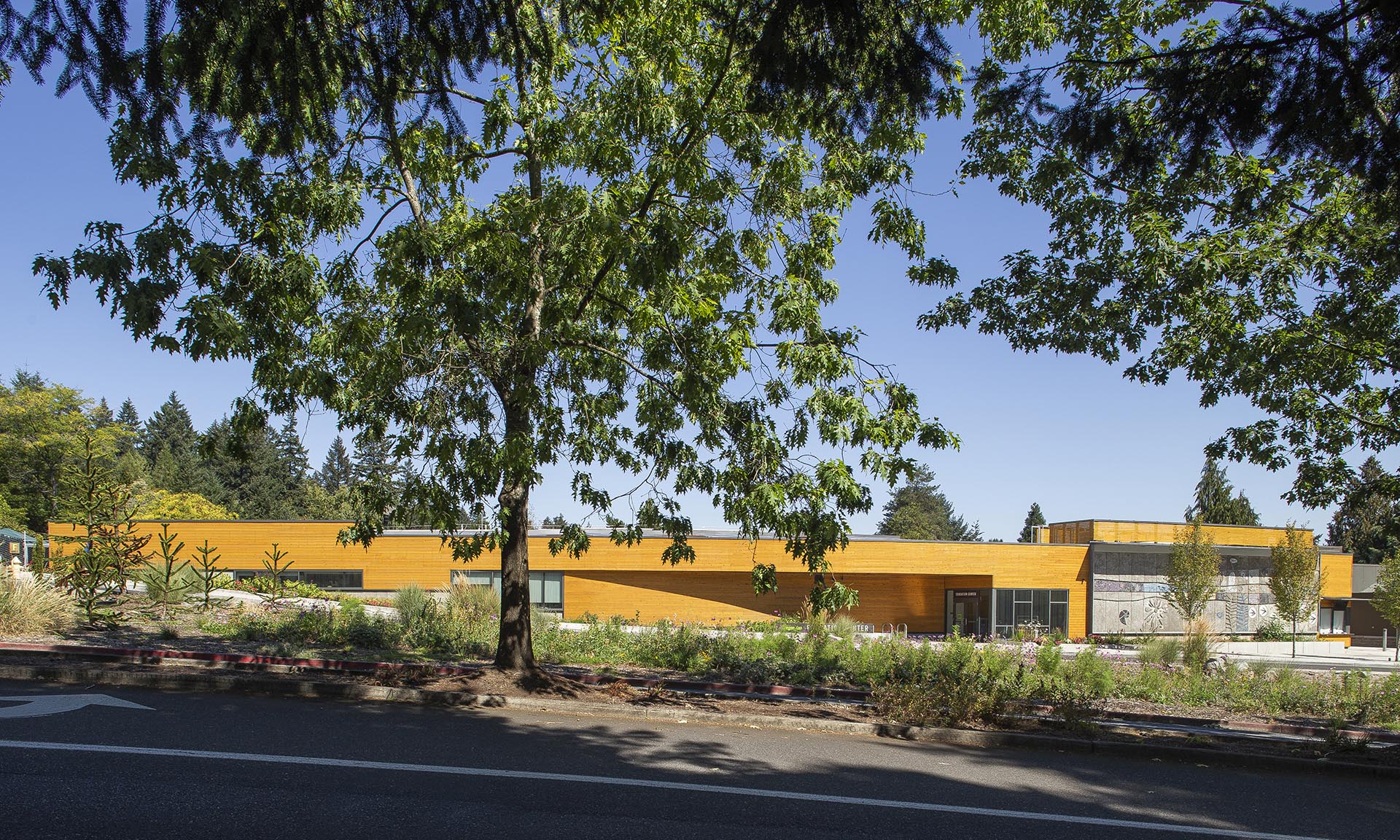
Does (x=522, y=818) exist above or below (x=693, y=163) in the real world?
below

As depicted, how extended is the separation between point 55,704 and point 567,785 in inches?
211

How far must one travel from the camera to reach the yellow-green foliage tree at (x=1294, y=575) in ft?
114

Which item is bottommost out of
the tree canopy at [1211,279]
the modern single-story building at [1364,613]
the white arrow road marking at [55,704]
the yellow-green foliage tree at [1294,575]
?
the modern single-story building at [1364,613]

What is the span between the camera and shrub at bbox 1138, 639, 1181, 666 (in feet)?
52.2

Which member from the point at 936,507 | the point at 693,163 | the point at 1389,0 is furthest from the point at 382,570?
the point at 936,507

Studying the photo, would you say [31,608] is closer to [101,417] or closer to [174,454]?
[101,417]

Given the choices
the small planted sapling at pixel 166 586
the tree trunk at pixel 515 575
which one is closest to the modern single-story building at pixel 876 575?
the small planted sapling at pixel 166 586

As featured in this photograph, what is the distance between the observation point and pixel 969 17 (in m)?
10.5

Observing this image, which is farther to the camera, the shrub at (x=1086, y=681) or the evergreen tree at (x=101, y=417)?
the evergreen tree at (x=101, y=417)

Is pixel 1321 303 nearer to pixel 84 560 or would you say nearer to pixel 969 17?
pixel 969 17

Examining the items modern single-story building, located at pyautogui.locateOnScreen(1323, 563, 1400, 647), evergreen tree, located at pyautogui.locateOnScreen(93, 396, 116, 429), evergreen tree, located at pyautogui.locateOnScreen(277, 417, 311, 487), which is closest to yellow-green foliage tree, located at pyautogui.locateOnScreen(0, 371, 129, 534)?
evergreen tree, located at pyautogui.locateOnScreen(93, 396, 116, 429)

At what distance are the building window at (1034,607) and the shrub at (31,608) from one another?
111 feet

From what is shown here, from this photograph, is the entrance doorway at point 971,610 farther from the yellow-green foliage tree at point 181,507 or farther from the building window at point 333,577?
the yellow-green foliage tree at point 181,507

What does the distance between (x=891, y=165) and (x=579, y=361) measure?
427 cm
